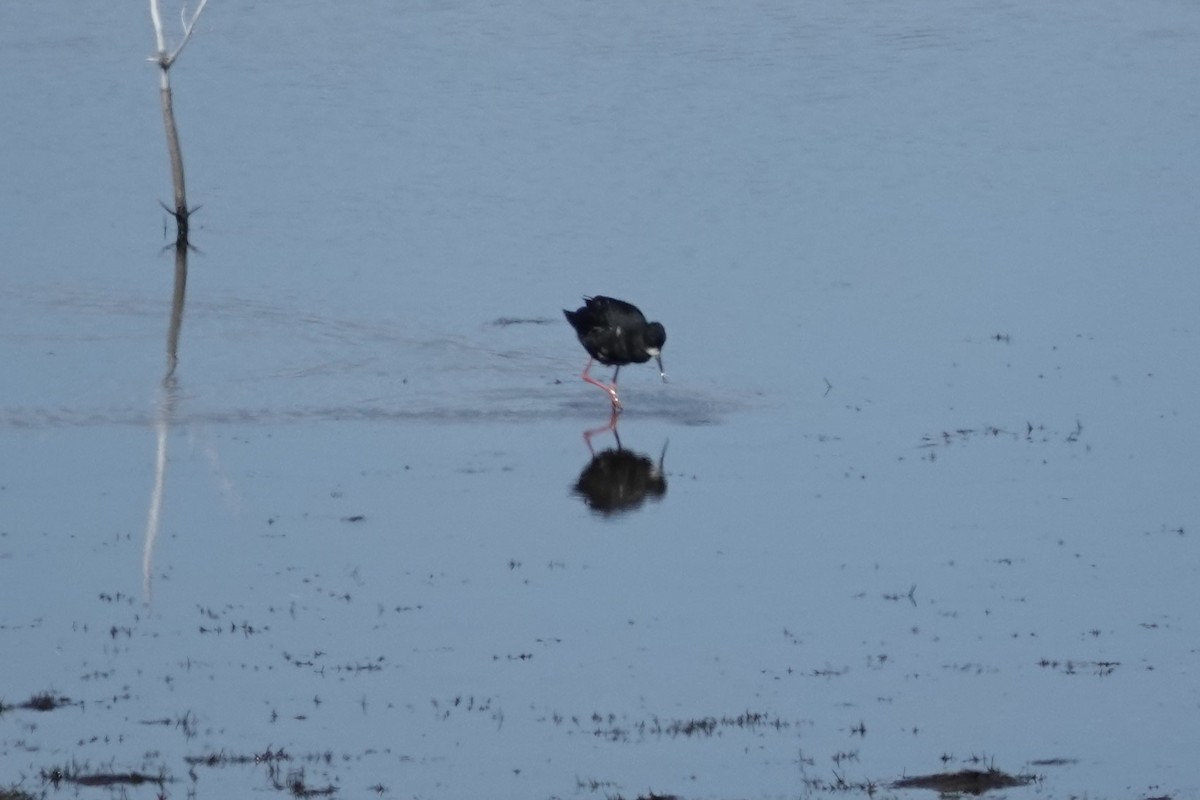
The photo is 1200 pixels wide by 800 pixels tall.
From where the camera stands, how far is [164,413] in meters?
19.3

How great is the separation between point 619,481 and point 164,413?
486 cm

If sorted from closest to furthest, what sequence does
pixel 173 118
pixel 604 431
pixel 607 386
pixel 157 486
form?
1. pixel 157 486
2. pixel 604 431
3. pixel 607 386
4. pixel 173 118

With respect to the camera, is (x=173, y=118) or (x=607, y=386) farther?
(x=173, y=118)

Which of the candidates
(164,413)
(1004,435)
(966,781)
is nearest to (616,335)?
(1004,435)

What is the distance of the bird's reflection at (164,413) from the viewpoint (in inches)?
581

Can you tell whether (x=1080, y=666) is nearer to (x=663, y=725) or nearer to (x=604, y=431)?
(x=663, y=725)

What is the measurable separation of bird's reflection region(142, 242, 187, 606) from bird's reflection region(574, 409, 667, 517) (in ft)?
11.1

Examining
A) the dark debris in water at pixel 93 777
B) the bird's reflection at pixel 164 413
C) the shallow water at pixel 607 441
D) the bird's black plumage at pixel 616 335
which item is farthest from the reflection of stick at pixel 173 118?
the dark debris in water at pixel 93 777

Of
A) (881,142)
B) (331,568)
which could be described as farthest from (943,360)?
(881,142)

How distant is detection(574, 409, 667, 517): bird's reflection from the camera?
54.0 ft

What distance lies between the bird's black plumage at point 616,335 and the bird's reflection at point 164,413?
4000 mm

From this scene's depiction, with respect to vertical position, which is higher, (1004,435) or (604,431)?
(1004,435)

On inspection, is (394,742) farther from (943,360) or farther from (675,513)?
(943,360)

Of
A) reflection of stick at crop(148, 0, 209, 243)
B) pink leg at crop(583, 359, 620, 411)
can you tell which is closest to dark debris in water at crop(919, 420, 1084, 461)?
pink leg at crop(583, 359, 620, 411)
